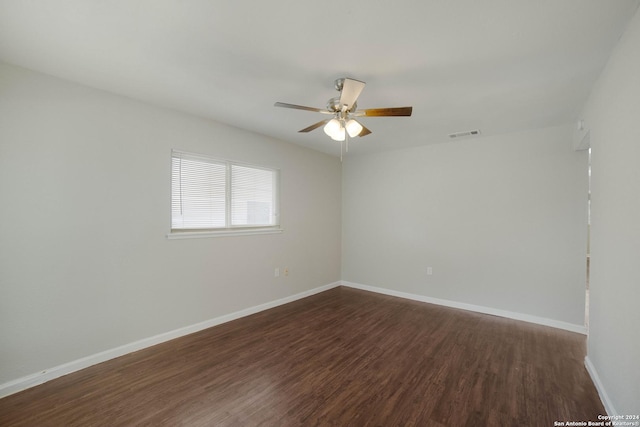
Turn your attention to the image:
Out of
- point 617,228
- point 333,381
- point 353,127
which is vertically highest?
point 353,127

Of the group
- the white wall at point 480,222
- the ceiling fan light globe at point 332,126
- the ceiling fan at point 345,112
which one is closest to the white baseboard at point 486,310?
the white wall at point 480,222

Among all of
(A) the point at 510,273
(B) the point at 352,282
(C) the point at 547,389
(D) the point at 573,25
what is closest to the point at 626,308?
(C) the point at 547,389

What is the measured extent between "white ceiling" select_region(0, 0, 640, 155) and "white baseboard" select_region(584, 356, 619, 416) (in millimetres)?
2393

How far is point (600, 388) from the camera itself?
2.05 m

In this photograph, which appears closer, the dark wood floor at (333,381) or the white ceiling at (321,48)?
the white ceiling at (321,48)

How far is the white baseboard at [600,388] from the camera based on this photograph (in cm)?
183

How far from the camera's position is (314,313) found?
3766mm

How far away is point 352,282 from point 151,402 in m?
3.75

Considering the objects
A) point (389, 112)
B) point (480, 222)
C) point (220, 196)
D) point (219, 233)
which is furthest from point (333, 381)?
point (480, 222)

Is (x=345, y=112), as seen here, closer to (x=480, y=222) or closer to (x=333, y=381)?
(x=333, y=381)

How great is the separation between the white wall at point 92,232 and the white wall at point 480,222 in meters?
2.45

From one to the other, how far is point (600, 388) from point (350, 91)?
2920 mm

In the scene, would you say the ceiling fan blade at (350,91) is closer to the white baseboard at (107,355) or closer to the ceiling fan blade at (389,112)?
the ceiling fan blade at (389,112)

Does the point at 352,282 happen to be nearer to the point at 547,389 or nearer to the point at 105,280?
the point at 547,389
